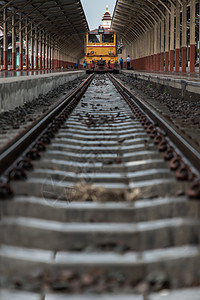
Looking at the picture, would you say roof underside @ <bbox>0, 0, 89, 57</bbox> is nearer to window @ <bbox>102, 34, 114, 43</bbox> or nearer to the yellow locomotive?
the yellow locomotive

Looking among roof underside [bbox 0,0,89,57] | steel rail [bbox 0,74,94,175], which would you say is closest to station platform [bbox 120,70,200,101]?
steel rail [bbox 0,74,94,175]

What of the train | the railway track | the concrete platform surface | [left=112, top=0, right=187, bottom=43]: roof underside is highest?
[left=112, top=0, right=187, bottom=43]: roof underside

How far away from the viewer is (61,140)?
212 inches

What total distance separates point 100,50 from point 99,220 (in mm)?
37248

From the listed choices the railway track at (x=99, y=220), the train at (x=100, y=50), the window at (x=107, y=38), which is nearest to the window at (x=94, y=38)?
the train at (x=100, y=50)

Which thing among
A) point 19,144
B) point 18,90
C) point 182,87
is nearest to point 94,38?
point 182,87

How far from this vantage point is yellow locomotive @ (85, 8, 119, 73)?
3866 centimetres

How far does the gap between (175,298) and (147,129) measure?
4.29 metres

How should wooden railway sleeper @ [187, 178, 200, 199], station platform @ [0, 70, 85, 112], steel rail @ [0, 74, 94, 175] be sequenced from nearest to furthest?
1. wooden railway sleeper @ [187, 178, 200, 199]
2. steel rail @ [0, 74, 94, 175]
3. station platform @ [0, 70, 85, 112]

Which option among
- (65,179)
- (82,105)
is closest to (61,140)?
(65,179)

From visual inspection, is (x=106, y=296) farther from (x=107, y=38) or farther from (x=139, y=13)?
(x=107, y=38)

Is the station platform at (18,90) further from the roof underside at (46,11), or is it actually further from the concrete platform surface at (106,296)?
the roof underside at (46,11)

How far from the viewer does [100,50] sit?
1528 inches

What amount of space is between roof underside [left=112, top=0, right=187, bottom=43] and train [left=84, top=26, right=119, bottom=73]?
8.61 feet
